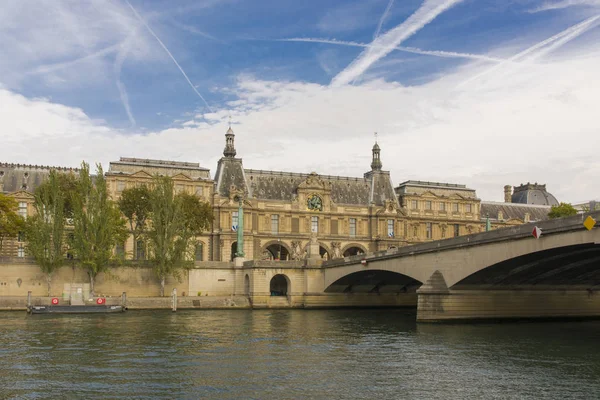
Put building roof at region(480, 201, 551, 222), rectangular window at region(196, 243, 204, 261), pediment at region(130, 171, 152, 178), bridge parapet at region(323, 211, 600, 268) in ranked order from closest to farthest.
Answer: bridge parapet at region(323, 211, 600, 268)
pediment at region(130, 171, 152, 178)
rectangular window at region(196, 243, 204, 261)
building roof at region(480, 201, 551, 222)

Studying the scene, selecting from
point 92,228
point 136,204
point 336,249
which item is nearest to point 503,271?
point 92,228

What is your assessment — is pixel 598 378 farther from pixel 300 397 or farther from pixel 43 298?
pixel 43 298

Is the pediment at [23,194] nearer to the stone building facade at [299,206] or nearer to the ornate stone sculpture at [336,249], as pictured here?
the stone building facade at [299,206]

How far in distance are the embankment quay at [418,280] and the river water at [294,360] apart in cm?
330

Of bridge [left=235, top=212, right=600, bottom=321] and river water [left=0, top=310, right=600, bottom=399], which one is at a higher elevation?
bridge [left=235, top=212, right=600, bottom=321]

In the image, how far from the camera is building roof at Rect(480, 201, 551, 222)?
456ft

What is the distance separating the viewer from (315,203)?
397 feet

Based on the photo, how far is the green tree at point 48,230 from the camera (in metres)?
85.8

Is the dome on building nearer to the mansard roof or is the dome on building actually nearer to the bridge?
the mansard roof

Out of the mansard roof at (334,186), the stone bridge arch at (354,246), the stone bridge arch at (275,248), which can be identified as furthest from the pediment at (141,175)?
the stone bridge arch at (354,246)

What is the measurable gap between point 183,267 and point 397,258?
29933 millimetres

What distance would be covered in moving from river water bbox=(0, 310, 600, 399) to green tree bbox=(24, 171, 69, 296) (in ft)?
64.8

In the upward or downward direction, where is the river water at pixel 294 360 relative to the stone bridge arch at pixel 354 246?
downward

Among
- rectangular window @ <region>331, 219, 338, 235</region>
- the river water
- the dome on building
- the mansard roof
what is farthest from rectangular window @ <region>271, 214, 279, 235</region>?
the dome on building
